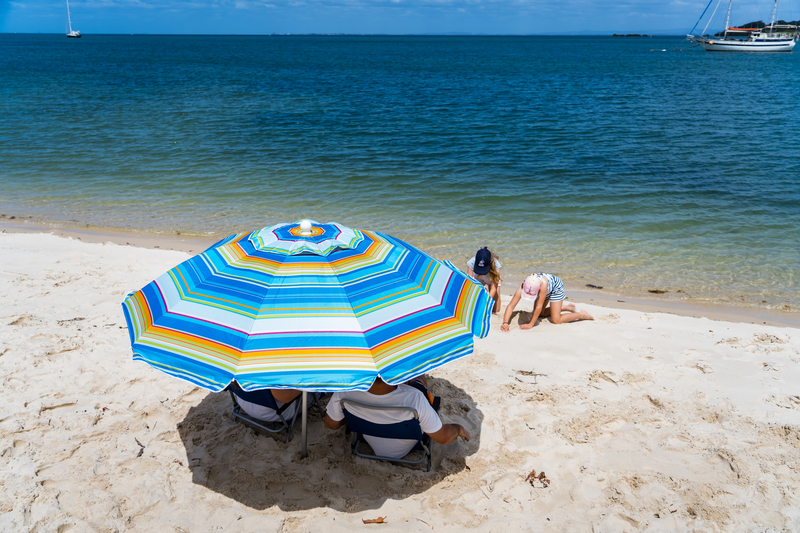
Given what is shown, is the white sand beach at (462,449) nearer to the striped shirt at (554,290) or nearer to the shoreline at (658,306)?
the striped shirt at (554,290)

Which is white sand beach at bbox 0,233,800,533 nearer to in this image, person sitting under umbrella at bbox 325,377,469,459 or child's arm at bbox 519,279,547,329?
person sitting under umbrella at bbox 325,377,469,459

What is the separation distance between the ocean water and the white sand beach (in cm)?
357

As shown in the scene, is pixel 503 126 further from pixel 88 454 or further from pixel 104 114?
pixel 88 454

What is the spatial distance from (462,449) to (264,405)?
5.52 feet

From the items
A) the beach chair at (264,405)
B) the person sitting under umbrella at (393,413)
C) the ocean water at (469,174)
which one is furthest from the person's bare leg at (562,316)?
the beach chair at (264,405)

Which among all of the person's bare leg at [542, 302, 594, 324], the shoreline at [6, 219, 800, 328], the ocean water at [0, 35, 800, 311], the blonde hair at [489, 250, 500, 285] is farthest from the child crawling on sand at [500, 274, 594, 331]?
the ocean water at [0, 35, 800, 311]

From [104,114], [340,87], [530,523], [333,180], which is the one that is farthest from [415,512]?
[340,87]

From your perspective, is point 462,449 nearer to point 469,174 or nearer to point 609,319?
point 609,319

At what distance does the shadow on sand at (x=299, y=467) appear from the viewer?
3.80m

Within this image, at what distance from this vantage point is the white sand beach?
11.9 ft

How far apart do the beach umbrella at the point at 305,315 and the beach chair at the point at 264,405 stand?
115 cm

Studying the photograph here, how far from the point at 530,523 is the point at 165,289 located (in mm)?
2974

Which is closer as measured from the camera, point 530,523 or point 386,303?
point 386,303

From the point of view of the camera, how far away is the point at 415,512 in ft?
12.1
